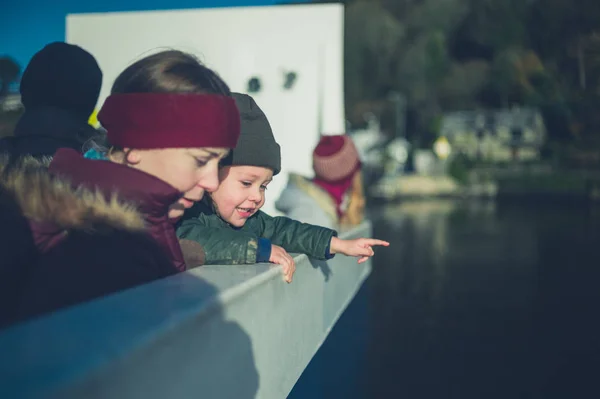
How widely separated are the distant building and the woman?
60.8m

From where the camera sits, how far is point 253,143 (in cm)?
306

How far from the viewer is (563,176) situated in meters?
42.3

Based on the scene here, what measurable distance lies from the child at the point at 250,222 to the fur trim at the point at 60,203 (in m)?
0.80

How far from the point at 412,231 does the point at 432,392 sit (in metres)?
10.4

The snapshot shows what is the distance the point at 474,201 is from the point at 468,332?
29283 mm

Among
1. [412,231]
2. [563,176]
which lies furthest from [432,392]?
[563,176]

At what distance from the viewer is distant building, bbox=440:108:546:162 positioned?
214ft

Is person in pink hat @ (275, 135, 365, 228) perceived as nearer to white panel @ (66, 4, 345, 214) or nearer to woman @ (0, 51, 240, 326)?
white panel @ (66, 4, 345, 214)

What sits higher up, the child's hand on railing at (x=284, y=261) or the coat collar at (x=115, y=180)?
the coat collar at (x=115, y=180)

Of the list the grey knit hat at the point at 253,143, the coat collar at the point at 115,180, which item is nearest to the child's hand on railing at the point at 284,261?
the grey knit hat at the point at 253,143

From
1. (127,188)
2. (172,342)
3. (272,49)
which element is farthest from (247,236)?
(272,49)

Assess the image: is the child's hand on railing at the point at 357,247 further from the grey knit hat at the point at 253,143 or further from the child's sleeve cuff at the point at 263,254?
the child's sleeve cuff at the point at 263,254

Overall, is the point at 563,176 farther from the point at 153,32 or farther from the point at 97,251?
the point at 97,251

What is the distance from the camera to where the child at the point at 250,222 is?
272 cm
